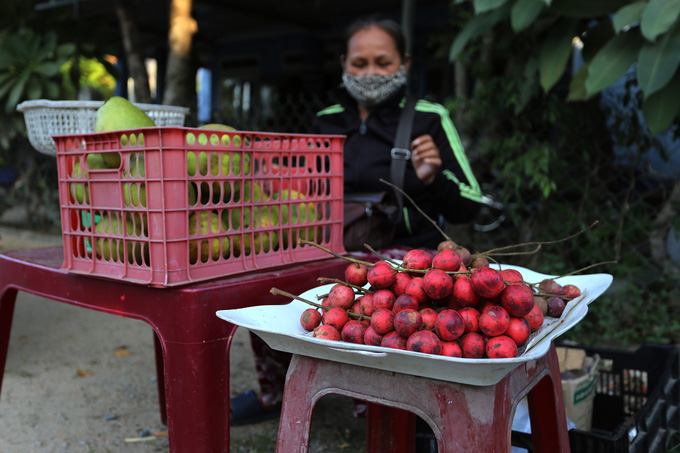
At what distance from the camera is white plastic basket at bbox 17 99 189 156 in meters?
1.87

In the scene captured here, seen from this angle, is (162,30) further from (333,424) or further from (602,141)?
(333,424)

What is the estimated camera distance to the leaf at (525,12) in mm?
2717

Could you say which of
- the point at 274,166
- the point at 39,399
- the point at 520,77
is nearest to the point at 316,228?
the point at 274,166

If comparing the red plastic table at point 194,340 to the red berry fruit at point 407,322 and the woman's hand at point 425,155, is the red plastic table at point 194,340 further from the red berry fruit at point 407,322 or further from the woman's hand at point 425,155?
the woman's hand at point 425,155

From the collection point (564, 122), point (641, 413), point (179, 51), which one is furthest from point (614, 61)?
point (179, 51)

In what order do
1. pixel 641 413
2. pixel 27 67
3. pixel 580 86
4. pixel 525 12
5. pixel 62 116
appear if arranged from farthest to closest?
pixel 27 67, pixel 580 86, pixel 525 12, pixel 62 116, pixel 641 413

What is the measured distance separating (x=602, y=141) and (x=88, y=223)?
3.52 m

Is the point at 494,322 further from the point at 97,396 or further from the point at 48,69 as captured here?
the point at 48,69

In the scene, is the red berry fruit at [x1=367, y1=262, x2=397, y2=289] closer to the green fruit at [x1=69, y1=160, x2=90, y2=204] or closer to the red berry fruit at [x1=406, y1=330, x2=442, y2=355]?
the red berry fruit at [x1=406, y1=330, x2=442, y2=355]

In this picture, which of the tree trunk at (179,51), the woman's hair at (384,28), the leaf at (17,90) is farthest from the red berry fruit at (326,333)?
the leaf at (17,90)

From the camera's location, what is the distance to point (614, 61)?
2637 millimetres

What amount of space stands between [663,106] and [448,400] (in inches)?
89.3

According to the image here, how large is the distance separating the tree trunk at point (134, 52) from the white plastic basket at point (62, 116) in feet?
11.6

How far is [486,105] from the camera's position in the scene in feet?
13.4
